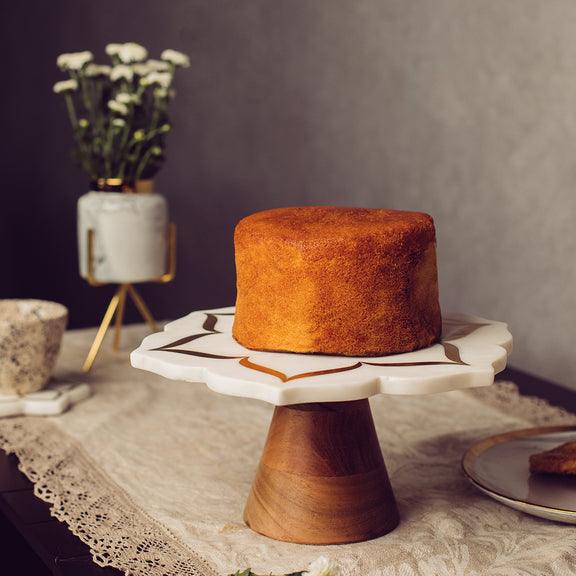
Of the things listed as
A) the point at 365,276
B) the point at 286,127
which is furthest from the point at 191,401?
the point at 286,127

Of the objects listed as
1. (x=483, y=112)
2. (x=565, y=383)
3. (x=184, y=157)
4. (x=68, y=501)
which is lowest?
(x=565, y=383)

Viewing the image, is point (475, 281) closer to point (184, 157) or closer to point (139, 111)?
point (139, 111)

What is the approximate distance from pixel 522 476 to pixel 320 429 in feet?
0.85

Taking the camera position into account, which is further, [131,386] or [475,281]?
[475,281]

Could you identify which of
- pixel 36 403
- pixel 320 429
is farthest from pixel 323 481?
pixel 36 403

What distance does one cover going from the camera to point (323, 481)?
1.04 meters

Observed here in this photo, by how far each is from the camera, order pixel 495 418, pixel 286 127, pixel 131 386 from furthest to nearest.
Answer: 1. pixel 286 127
2. pixel 131 386
3. pixel 495 418

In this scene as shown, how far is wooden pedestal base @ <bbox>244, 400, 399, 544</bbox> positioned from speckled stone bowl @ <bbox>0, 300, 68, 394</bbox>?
0.53 m

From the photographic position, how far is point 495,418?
148 centimetres

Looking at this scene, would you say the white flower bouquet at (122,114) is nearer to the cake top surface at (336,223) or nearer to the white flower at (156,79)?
the white flower at (156,79)

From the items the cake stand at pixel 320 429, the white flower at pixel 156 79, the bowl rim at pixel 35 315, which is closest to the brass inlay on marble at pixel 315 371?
the cake stand at pixel 320 429

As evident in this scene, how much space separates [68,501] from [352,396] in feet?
1.41

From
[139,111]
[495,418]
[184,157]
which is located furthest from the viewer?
[184,157]

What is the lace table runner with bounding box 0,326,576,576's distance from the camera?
0.99m
